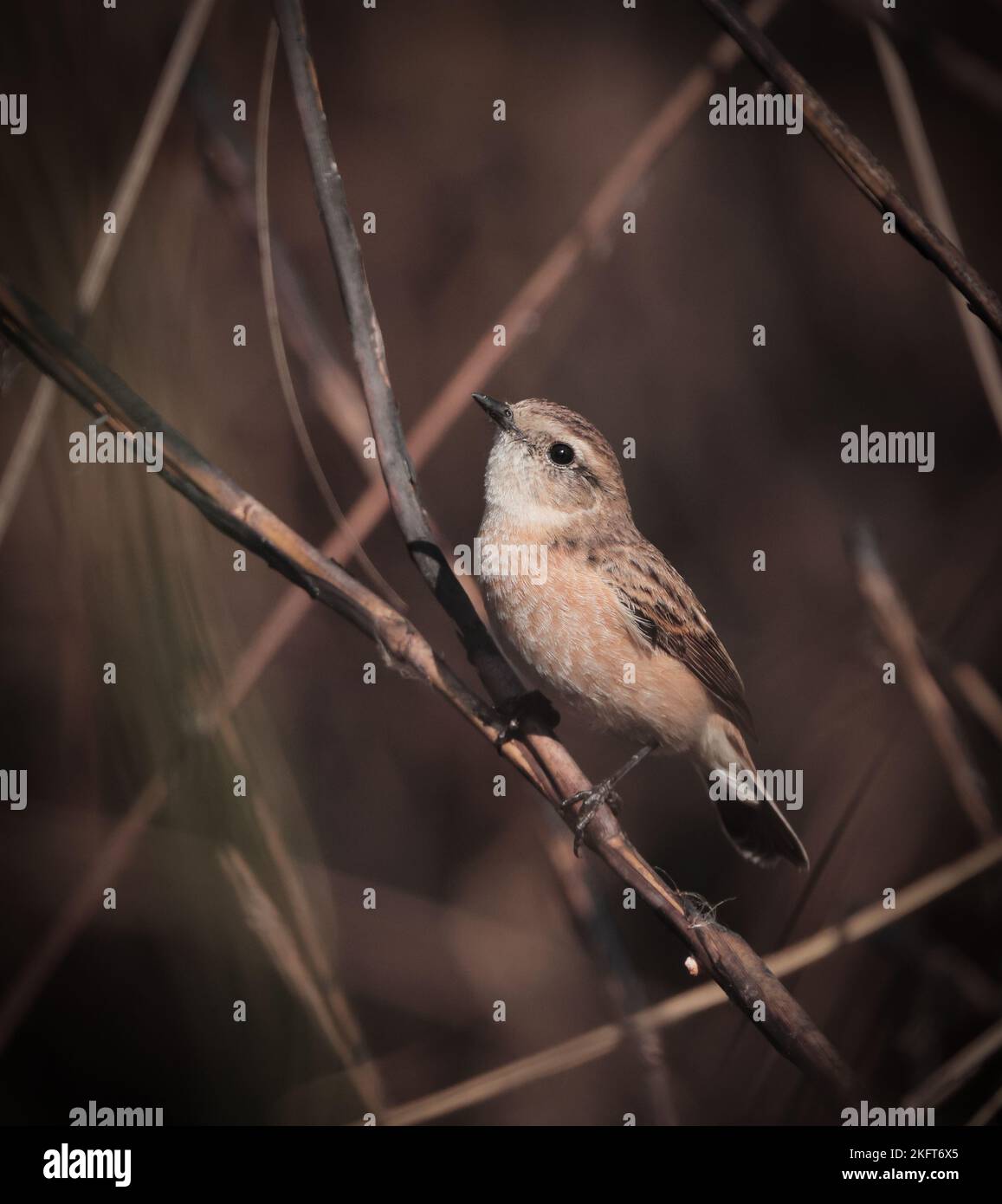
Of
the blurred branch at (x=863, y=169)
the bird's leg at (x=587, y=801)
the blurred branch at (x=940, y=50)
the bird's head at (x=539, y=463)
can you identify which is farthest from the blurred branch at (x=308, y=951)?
the blurred branch at (x=940, y=50)

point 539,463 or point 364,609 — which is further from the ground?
point 539,463

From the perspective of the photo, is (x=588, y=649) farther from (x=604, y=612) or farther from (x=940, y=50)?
(x=940, y=50)

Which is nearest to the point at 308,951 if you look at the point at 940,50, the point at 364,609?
the point at 364,609

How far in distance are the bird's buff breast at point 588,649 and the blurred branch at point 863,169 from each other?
1730mm

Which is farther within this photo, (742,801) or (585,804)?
(742,801)

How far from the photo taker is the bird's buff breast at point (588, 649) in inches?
138

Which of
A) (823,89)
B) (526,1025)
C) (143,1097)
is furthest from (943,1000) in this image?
(823,89)

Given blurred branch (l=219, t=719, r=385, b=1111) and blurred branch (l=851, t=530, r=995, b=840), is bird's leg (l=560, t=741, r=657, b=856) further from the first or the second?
blurred branch (l=851, t=530, r=995, b=840)

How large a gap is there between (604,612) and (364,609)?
4.64 ft

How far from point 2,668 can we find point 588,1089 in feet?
10.8

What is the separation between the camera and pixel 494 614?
359cm

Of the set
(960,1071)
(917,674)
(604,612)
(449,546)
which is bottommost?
(960,1071)

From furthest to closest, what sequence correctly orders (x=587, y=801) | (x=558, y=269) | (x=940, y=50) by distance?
(x=558, y=269) < (x=940, y=50) < (x=587, y=801)

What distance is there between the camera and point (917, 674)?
154 inches
